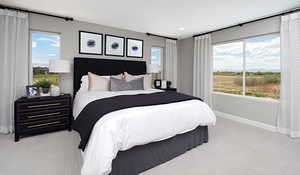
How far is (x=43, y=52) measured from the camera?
3270 millimetres

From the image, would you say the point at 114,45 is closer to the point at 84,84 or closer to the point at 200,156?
the point at 84,84

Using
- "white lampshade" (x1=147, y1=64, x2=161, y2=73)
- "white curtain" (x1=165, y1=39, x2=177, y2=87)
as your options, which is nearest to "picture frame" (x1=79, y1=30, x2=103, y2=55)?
"white lampshade" (x1=147, y1=64, x2=161, y2=73)

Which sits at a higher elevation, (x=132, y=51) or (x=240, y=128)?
(x=132, y=51)

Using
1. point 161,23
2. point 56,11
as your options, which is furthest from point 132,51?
point 56,11

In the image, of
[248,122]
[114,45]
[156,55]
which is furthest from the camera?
[156,55]

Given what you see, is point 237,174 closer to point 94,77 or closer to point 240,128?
point 240,128

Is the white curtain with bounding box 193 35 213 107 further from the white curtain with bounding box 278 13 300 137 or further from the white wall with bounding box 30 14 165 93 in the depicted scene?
the white wall with bounding box 30 14 165 93

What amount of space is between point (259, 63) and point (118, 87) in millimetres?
3459

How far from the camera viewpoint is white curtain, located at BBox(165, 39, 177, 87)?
5086 mm

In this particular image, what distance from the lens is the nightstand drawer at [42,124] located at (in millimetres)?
2563

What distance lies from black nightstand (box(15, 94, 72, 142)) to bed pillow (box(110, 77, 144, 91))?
3.14 feet

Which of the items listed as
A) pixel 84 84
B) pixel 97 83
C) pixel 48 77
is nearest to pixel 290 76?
pixel 97 83

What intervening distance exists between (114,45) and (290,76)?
409 cm

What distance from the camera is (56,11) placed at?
2990 millimetres
